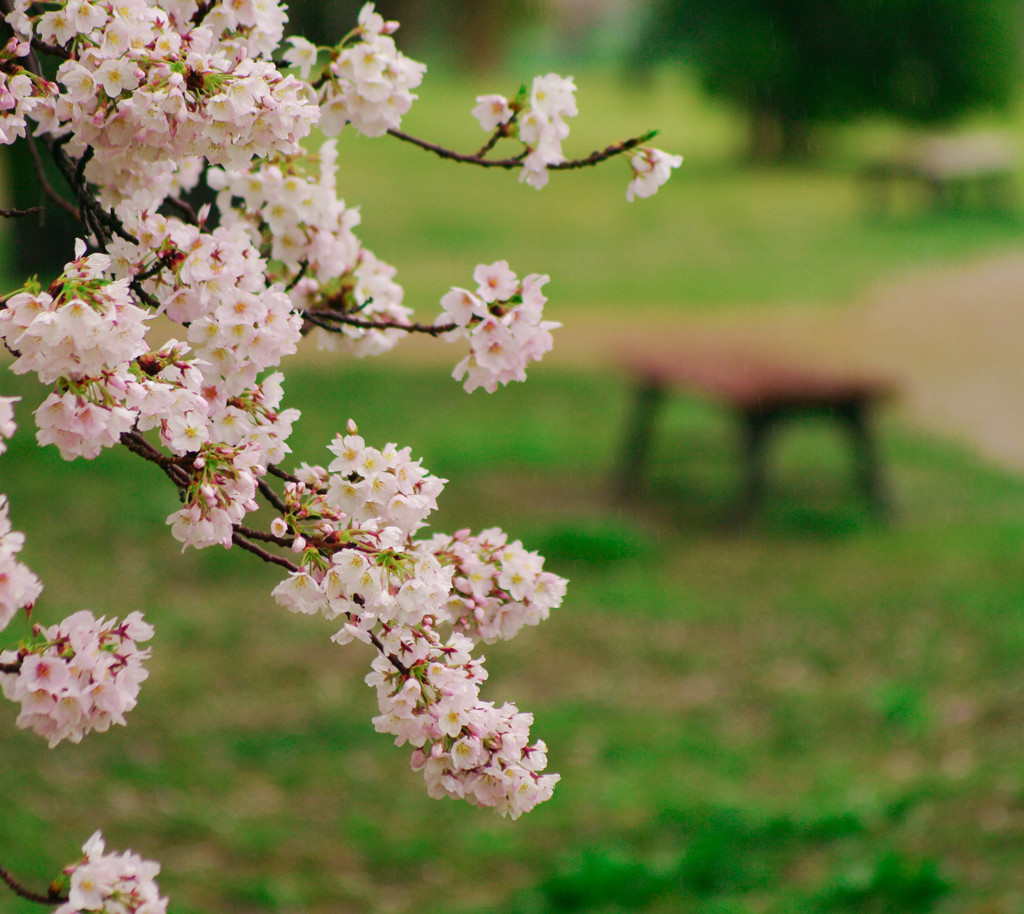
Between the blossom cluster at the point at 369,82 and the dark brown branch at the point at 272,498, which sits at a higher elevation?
the blossom cluster at the point at 369,82

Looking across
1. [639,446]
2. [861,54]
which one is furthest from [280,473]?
[861,54]

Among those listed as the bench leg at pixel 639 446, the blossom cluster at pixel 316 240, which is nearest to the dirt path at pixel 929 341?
the bench leg at pixel 639 446

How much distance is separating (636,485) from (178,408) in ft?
22.9

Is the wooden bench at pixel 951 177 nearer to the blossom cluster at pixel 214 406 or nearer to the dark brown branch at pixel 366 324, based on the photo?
the dark brown branch at pixel 366 324

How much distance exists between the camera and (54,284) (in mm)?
1330

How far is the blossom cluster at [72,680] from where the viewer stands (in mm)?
1452

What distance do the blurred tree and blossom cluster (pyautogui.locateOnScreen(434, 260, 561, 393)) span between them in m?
24.0

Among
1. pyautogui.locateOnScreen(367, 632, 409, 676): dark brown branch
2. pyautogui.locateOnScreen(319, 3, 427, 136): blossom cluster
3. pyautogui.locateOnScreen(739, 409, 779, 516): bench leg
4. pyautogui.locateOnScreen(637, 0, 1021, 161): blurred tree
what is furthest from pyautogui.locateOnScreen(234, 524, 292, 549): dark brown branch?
pyautogui.locateOnScreen(637, 0, 1021, 161): blurred tree

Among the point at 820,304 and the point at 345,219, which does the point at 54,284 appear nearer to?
the point at 345,219

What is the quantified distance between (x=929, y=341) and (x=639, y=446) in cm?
603

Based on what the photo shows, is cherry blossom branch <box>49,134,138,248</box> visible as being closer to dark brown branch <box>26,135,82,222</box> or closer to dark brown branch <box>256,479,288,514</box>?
dark brown branch <box>26,135,82,222</box>

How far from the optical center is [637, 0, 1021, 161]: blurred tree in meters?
23.7

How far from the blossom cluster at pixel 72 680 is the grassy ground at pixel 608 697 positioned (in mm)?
2595

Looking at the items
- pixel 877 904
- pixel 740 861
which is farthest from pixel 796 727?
pixel 877 904
